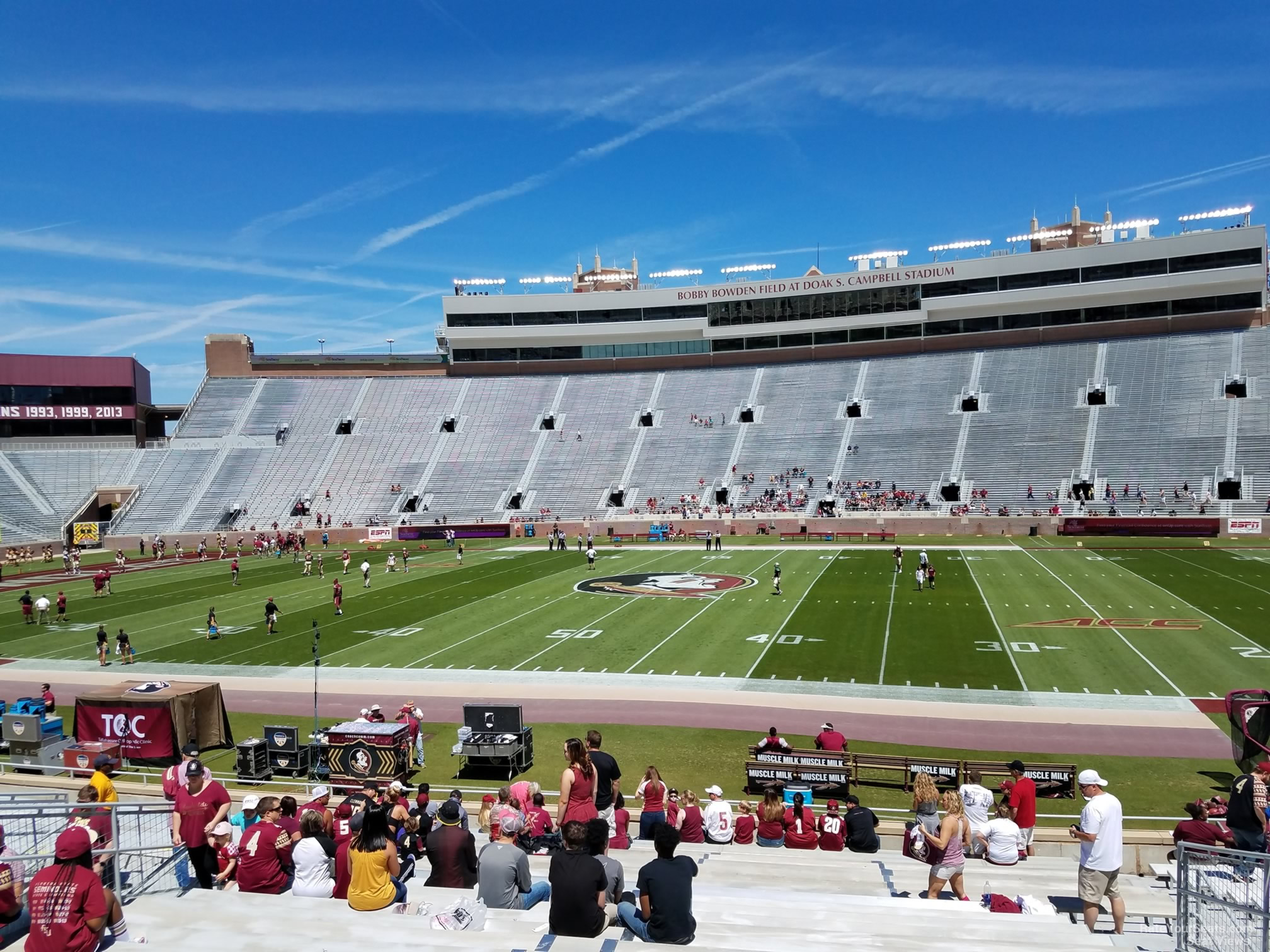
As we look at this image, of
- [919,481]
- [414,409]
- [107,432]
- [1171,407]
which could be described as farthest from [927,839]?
[107,432]

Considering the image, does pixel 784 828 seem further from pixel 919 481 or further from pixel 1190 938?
pixel 919 481

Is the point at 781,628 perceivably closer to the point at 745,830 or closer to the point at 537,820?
the point at 745,830

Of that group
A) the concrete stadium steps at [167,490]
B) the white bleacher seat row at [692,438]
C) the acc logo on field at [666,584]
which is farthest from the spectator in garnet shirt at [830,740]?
the concrete stadium steps at [167,490]

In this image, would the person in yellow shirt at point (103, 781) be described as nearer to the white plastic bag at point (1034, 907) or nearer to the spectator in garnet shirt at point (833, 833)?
the spectator in garnet shirt at point (833, 833)

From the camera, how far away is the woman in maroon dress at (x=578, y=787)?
947 centimetres

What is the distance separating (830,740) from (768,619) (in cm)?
1407

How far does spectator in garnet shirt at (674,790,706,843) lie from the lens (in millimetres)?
11812

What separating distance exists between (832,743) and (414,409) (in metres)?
66.5

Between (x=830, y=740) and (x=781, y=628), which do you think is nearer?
(x=830, y=740)

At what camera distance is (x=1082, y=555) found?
43469 mm

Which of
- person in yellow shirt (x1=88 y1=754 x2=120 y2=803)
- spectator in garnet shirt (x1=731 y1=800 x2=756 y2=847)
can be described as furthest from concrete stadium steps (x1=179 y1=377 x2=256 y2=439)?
spectator in garnet shirt (x1=731 y1=800 x2=756 y2=847)

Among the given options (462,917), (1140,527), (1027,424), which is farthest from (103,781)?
(1027,424)

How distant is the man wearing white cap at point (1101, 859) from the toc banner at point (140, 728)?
16284mm

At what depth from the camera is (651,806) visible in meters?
12.0
